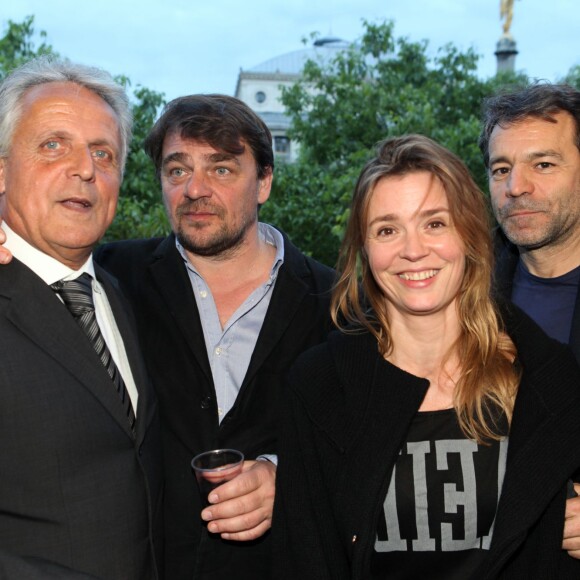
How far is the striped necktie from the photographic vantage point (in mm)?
2639

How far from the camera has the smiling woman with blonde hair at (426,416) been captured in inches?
103

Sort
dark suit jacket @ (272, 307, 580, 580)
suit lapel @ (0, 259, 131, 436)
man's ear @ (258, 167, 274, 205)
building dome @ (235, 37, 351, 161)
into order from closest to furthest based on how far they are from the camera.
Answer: suit lapel @ (0, 259, 131, 436), dark suit jacket @ (272, 307, 580, 580), man's ear @ (258, 167, 274, 205), building dome @ (235, 37, 351, 161)

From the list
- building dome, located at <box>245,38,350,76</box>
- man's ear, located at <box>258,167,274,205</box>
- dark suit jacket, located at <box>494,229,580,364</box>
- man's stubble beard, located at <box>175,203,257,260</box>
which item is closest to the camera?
man's stubble beard, located at <box>175,203,257,260</box>

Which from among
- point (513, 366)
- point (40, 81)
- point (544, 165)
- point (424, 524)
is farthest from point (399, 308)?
point (40, 81)

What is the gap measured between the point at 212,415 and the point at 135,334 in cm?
55

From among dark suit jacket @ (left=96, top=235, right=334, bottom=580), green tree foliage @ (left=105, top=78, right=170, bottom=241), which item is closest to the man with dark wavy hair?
dark suit jacket @ (left=96, top=235, right=334, bottom=580)

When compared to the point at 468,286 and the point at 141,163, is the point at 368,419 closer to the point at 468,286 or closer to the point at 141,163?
the point at 468,286

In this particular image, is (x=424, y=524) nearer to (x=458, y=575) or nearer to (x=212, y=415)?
(x=458, y=575)

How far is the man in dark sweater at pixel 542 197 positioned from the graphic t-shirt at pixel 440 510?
109cm

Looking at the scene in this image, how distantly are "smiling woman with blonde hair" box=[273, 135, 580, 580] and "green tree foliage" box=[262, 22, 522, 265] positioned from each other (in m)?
9.61

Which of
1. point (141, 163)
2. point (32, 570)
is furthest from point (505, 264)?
point (141, 163)

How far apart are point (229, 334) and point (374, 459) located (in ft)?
3.68

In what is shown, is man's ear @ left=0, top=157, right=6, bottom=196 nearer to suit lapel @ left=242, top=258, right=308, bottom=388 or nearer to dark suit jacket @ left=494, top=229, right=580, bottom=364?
suit lapel @ left=242, top=258, right=308, bottom=388

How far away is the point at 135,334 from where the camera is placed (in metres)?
3.07
